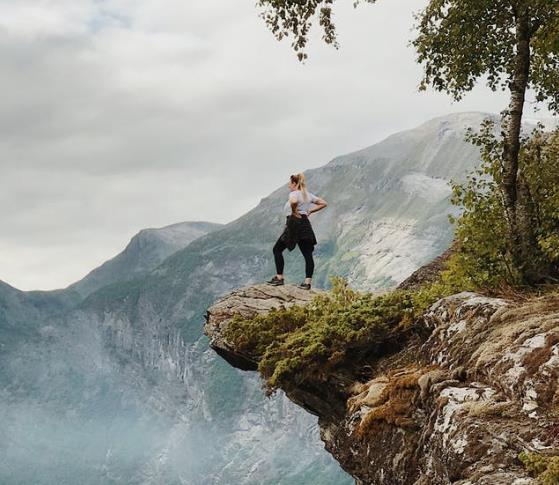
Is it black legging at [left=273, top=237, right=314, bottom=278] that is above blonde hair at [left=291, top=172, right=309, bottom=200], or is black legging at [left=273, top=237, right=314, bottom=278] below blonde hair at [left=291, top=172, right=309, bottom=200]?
below

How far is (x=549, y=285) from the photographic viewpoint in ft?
42.1

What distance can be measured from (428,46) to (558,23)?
11.3ft

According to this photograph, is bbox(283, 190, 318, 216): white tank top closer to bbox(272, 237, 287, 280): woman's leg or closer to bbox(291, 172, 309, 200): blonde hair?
bbox(291, 172, 309, 200): blonde hair

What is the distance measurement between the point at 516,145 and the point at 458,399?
6268mm

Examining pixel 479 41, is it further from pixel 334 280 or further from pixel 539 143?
pixel 334 280

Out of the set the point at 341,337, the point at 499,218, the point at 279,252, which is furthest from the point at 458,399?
the point at 279,252

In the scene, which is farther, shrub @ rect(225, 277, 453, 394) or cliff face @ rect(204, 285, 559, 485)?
shrub @ rect(225, 277, 453, 394)

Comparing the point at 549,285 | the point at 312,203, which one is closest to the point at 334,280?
the point at 312,203

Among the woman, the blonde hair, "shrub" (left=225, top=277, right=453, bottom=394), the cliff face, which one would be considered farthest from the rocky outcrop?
the cliff face

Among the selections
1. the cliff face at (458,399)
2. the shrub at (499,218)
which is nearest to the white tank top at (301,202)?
the shrub at (499,218)

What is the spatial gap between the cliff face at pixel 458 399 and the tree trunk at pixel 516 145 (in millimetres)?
2073

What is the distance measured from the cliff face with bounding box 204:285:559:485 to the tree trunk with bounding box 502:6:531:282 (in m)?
2.07

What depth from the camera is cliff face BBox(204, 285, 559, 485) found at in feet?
26.1

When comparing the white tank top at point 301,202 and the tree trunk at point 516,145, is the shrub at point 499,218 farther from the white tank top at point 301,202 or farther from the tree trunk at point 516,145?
the white tank top at point 301,202
